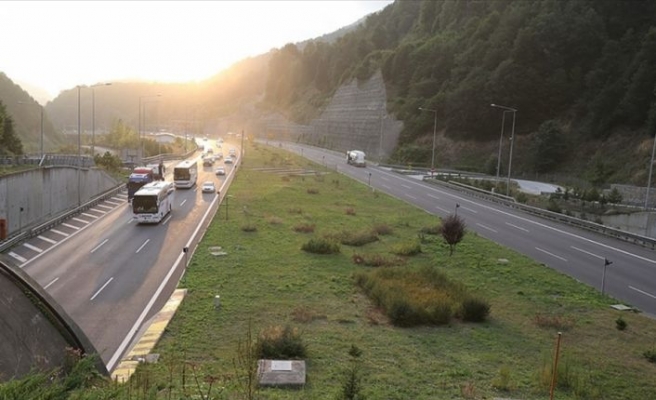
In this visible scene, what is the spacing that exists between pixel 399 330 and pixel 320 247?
1267 cm

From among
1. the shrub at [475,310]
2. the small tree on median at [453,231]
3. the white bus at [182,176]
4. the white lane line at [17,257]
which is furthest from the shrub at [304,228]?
the white bus at [182,176]

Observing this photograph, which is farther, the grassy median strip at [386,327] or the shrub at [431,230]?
the shrub at [431,230]

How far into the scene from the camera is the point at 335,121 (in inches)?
5610

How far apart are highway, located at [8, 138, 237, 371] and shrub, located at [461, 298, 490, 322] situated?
12.6m

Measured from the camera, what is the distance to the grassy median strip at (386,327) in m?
14.6

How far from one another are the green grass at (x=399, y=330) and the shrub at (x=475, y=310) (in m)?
0.37

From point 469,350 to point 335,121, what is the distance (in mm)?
127299

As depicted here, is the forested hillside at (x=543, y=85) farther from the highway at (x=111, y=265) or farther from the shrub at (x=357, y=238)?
the highway at (x=111, y=265)

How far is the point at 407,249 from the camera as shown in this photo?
32938 mm

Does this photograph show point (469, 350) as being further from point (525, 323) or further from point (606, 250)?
point (606, 250)

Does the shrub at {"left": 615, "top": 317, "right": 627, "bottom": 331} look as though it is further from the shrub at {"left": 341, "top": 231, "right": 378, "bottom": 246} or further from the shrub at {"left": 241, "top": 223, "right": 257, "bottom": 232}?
the shrub at {"left": 241, "top": 223, "right": 257, "bottom": 232}

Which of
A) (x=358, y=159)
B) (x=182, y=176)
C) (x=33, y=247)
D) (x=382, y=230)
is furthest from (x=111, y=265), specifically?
(x=358, y=159)

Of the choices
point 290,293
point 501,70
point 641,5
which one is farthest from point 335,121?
point 290,293

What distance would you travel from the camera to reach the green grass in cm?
1463
